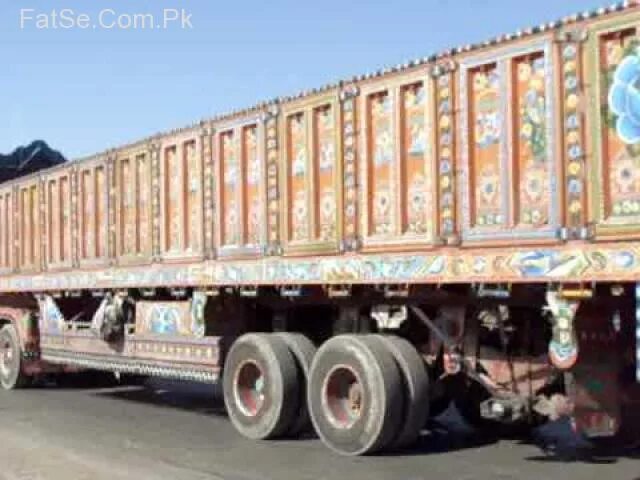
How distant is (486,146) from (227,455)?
3388mm

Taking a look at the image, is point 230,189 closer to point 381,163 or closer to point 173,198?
point 173,198

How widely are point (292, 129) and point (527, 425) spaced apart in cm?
339

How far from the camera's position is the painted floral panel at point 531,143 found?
7.21m

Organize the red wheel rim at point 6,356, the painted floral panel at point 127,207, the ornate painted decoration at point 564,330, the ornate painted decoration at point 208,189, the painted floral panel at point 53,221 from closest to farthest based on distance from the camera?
the ornate painted decoration at point 564,330 < the ornate painted decoration at point 208,189 < the painted floral panel at point 127,207 < the painted floral panel at point 53,221 < the red wheel rim at point 6,356

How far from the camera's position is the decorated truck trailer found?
6.96 meters

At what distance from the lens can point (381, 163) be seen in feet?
28.1

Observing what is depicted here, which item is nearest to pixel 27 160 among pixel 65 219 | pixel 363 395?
pixel 65 219

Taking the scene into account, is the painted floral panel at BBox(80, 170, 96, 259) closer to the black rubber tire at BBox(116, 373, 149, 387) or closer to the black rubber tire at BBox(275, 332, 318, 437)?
the black rubber tire at BBox(116, 373, 149, 387)

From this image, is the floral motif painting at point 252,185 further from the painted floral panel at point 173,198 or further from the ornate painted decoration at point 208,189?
the painted floral panel at point 173,198

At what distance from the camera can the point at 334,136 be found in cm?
899

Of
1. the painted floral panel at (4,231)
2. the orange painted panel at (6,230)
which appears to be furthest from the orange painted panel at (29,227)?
the painted floral panel at (4,231)

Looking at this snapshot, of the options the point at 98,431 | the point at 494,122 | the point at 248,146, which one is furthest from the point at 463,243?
the point at 98,431

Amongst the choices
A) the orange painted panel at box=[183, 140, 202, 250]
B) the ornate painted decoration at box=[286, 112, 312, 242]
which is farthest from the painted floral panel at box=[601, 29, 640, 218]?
the orange painted panel at box=[183, 140, 202, 250]

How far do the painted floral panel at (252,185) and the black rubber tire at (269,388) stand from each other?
3.17ft
